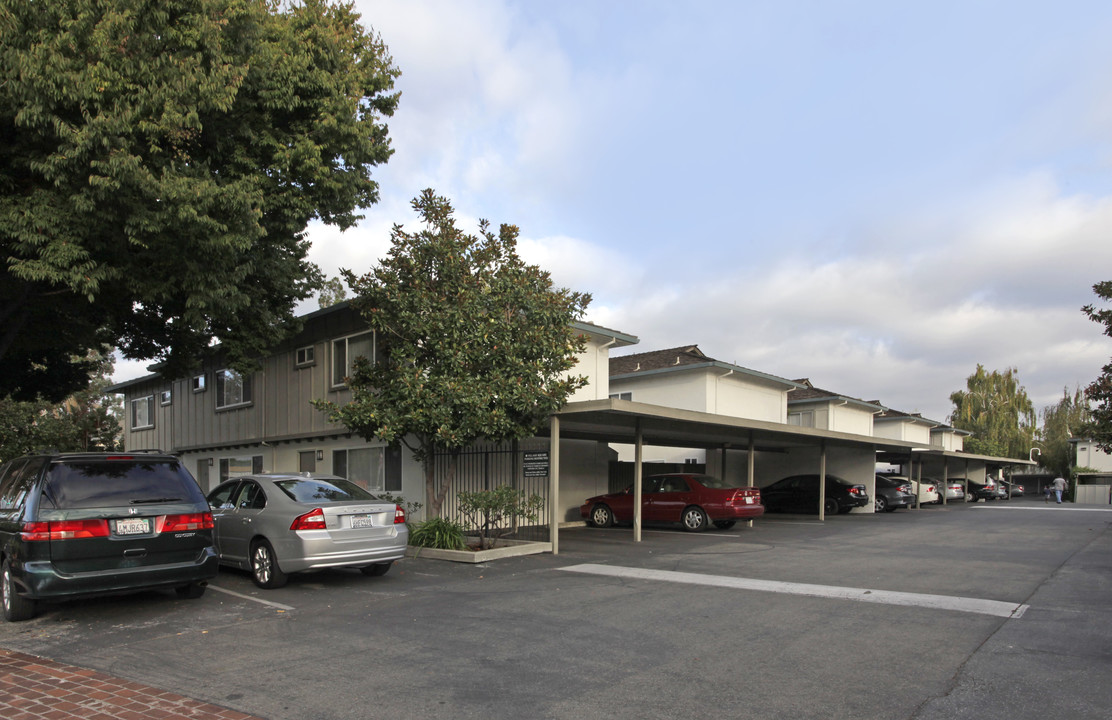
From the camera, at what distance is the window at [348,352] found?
17156 mm

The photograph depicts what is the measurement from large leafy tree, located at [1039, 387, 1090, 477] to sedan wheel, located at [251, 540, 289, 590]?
62.8 meters

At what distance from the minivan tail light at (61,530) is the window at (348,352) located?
9.36 metres

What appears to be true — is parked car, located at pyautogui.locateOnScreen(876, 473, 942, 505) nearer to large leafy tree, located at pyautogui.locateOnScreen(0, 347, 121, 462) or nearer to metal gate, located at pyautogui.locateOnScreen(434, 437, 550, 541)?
metal gate, located at pyautogui.locateOnScreen(434, 437, 550, 541)

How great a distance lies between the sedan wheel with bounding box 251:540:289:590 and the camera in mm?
9727

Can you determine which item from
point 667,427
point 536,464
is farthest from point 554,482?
point 667,427

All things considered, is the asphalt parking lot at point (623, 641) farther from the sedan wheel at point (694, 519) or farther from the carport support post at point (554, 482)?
the sedan wheel at point (694, 519)

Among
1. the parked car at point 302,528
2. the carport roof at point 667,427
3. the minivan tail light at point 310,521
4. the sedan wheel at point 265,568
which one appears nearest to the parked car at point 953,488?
the carport roof at point 667,427

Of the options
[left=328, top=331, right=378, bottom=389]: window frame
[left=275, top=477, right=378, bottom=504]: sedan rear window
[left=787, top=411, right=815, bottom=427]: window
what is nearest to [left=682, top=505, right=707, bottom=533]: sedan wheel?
[left=328, top=331, right=378, bottom=389]: window frame

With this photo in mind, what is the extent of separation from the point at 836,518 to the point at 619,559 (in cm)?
1355

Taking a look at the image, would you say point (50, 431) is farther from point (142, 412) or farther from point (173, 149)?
point (173, 149)

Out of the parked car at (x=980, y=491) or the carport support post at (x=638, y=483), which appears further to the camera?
the parked car at (x=980, y=491)

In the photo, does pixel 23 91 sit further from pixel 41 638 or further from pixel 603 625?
pixel 603 625

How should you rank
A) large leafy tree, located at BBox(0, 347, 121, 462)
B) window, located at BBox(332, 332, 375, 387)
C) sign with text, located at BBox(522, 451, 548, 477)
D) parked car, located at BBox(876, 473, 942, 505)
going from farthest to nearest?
large leafy tree, located at BBox(0, 347, 121, 462), parked car, located at BBox(876, 473, 942, 505), window, located at BBox(332, 332, 375, 387), sign with text, located at BBox(522, 451, 548, 477)

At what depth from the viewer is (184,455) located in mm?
25156
